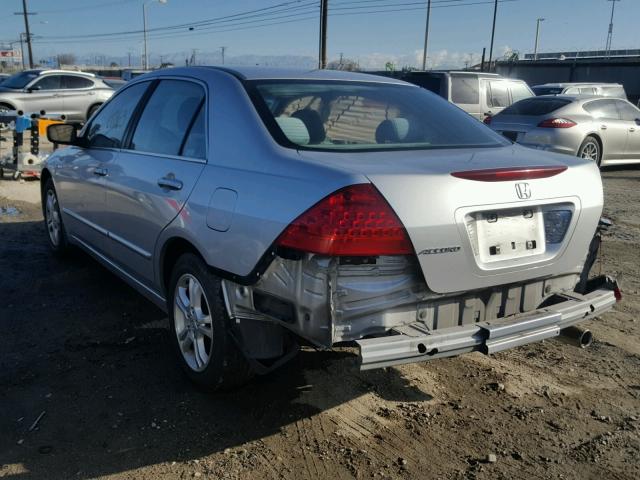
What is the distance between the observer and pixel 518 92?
14453mm

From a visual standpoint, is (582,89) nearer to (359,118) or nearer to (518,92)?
(518,92)

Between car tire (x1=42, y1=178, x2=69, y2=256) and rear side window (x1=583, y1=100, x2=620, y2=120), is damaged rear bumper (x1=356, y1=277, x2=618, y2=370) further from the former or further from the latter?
rear side window (x1=583, y1=100, x2=620, y2=120)

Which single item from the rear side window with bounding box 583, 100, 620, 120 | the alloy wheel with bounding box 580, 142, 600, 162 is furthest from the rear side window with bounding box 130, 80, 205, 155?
the rear side window with bounding box 583, 100, 620, 120

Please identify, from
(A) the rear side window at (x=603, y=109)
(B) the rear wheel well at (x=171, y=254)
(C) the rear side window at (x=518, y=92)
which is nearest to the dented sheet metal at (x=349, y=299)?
(B) the rear wheel well at (x=171, y=254)

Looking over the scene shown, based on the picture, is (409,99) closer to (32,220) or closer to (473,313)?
(473,313)

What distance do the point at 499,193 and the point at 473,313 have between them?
574mm

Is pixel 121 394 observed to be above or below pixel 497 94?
below

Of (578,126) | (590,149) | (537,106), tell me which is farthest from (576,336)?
(590,149)

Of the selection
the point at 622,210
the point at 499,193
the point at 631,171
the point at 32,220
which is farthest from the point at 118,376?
the point at 631,171

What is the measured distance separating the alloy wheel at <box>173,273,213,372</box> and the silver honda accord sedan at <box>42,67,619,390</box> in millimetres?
11

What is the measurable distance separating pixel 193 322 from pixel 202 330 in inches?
4.8

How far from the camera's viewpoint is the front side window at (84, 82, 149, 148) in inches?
172

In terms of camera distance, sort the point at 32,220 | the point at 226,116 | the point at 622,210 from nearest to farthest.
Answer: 1. the point at 226,116
2. the point at 32,220
3. the point at 622,210

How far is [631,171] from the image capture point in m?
13.0
